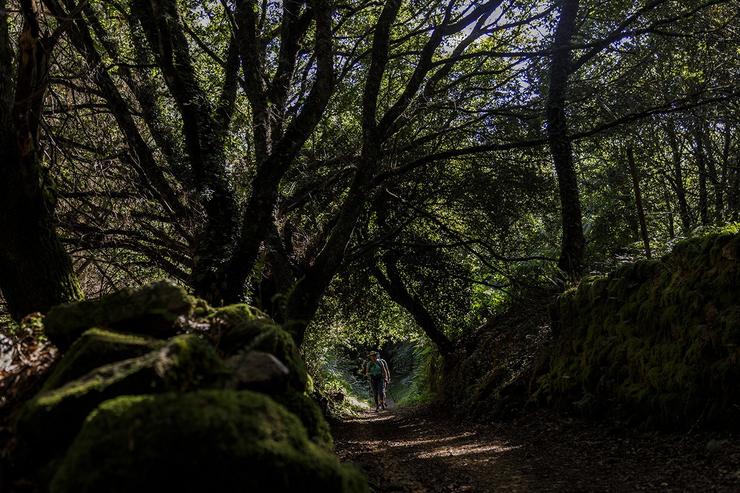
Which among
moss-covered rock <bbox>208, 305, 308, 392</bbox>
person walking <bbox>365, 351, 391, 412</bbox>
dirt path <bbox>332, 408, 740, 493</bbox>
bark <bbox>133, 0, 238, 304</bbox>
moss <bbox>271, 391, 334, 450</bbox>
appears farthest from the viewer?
person walking <bbox>365, 351, 391, 412</bbox>

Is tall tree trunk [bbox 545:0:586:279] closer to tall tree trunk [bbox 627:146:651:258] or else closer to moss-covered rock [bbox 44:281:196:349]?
tall tree trunk [bbox 627:146:651:258]

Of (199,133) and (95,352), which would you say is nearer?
(95,352)

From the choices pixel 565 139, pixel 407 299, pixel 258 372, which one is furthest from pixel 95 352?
pixel 407 299

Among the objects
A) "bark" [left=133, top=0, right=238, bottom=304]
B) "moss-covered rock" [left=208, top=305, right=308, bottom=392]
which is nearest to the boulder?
"moss-covered rock" [left=208, top=305, right=308, bottom=392]

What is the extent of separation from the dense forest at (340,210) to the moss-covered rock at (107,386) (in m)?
0.01

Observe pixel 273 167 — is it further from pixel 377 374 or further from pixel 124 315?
pixel 377 374

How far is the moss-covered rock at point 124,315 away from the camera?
3.27m

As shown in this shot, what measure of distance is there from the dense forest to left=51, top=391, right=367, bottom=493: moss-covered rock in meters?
0.02

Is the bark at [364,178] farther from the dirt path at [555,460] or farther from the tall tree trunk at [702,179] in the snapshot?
the tall tree trunk at [702,179]

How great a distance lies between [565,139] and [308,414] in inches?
319

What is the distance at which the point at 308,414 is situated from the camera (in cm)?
318

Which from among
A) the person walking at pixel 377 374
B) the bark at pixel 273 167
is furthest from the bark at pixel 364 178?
the person walking at pixel 377 374

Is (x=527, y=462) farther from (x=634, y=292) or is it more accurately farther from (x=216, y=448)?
(x=216, y=448)

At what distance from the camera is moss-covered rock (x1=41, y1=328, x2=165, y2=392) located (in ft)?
9.00
